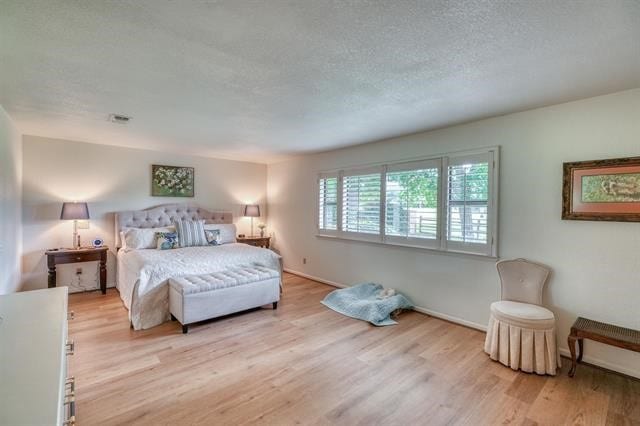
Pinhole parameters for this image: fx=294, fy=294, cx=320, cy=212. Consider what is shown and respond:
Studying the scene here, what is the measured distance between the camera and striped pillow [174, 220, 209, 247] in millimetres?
4605

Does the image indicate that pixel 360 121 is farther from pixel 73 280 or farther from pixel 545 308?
pixel 73 280

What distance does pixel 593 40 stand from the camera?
171 centimetres

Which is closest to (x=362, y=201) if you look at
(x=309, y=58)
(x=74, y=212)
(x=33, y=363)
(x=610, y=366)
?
(x=309, y=58)

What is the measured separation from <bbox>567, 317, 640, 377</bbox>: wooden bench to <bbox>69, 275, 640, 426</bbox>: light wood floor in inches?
13.5

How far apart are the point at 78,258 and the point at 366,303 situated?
402 cm

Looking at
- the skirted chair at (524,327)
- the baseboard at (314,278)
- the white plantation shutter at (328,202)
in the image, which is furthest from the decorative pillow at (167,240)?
the skirted chair at (524,327)

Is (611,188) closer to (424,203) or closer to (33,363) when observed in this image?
(424,203)

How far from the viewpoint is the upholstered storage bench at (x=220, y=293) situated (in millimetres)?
3170

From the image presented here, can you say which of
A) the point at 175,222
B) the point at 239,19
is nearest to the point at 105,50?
the point at 239,19

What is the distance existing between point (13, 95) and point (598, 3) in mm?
4253

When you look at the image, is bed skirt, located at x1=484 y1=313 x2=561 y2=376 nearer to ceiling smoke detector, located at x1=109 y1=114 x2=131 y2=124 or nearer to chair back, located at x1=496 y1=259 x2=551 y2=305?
chair back, located at x1=496 y1=259 x2=551 y2=305

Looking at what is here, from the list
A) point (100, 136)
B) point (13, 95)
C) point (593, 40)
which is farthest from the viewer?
point (100, 136)

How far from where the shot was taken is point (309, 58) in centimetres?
195

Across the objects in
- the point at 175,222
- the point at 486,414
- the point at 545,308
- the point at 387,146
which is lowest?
the point at 486,414
